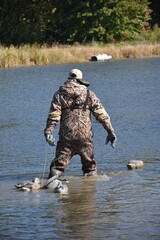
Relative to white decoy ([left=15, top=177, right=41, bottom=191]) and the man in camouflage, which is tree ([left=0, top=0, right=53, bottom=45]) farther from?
white decoy ([left=15, top=177, right=41, bottom=191])

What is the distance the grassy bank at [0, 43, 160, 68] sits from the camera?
4284 cm

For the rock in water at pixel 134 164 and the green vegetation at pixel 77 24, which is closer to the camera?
the rock in water at pixel 134 164

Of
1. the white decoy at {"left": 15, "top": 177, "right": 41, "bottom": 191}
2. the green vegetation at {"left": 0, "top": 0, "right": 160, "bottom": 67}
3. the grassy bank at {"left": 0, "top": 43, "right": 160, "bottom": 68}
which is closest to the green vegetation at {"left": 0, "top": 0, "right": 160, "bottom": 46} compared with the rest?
the green vegetation at {"left": 0, "top": 0, "right": 160, "bottom": 67}

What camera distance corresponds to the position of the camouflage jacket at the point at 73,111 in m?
12.0

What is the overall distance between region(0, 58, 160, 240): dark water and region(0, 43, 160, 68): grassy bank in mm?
15100

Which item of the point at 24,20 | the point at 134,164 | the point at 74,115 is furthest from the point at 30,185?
the point at 24,20

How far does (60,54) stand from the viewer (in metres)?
45.2

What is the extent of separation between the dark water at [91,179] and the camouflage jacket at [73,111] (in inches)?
29.7

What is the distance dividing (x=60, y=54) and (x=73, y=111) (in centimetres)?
3334

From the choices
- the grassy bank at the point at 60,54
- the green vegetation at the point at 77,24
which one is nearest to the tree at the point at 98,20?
the green vegetation at the point at 77,24

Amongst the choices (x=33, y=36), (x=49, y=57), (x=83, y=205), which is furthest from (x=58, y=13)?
(x=83, y=205)

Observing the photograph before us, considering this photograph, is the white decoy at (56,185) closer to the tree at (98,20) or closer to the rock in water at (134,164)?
the rock in water at (134,164)

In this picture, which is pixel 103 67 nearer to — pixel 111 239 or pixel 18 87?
pixel 18 87

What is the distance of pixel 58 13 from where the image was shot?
198 feet
